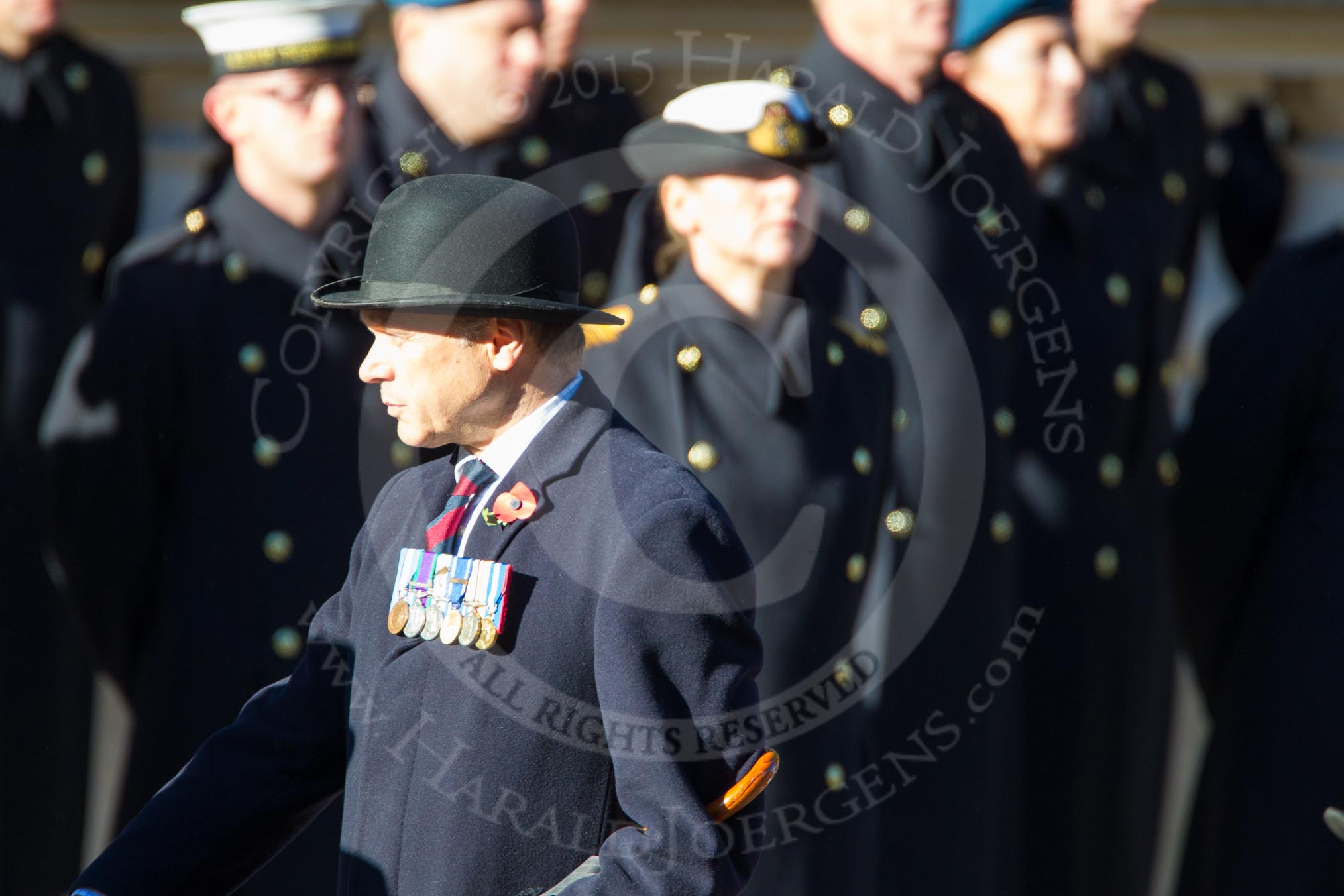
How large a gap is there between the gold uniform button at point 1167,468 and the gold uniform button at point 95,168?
6.96ft

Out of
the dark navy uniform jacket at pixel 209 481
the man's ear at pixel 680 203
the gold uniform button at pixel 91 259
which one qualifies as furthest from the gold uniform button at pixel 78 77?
the man's ear at pixel 680 203

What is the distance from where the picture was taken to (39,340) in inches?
147

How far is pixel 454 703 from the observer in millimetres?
1960

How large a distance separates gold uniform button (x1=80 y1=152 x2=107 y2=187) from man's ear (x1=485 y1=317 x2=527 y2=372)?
2.11 m

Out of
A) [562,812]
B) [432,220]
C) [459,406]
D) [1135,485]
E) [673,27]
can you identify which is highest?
[432,220]

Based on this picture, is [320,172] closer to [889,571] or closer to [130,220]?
[130,220]

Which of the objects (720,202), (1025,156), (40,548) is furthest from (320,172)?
(1025,156)

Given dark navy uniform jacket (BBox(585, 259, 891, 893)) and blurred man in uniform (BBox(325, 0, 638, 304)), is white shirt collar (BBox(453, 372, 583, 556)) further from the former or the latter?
blurred man in uniform (BBox(325, 0, 638, 304))

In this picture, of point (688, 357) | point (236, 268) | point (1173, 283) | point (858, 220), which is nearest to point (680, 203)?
point (688, 357)

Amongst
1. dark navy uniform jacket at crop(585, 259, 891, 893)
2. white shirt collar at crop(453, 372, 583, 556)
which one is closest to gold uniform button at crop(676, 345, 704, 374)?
dark navy uniform jacket at crop(585, 259, 891, 893)

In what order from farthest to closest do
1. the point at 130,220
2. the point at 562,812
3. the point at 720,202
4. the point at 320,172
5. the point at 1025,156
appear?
the point at 130,220 → the point at 1025,156 → the point at 320,172 → the point at 720,202 → the point at 562,812

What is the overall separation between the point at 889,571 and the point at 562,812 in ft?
4.84

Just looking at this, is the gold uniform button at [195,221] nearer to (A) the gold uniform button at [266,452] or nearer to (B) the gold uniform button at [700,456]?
(A) the gold uniform button at [266,452]

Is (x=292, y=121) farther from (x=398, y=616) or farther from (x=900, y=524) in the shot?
(x=398, y=616)
